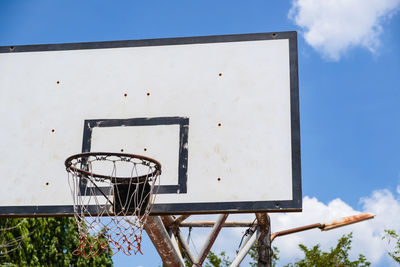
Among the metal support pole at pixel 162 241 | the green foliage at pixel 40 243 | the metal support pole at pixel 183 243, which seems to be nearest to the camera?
the metal support pole at pixel 162 241

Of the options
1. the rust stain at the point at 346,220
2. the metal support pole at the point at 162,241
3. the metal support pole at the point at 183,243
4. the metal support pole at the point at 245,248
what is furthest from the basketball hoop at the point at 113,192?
the rust stain at the point at 346,220

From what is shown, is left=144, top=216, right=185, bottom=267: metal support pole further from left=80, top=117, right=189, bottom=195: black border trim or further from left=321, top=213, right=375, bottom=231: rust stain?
left=321, top=213, right=375, bottom=231: rust stain

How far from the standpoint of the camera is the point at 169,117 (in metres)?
5.30

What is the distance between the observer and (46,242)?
49.4 feet

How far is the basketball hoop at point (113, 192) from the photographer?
4773mm

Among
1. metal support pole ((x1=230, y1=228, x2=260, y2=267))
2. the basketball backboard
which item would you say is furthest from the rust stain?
the basketball backboard

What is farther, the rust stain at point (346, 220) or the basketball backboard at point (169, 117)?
the rust stain at point (346, 220)

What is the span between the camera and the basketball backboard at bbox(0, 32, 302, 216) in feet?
16.1

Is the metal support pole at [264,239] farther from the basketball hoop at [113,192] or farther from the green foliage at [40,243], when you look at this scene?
the green foliage at [40,243]

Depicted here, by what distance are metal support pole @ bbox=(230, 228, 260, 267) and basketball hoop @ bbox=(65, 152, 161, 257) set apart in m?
3.45

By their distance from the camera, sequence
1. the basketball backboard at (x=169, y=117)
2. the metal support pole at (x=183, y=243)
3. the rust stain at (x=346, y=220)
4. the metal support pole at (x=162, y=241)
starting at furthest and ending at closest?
the rust stain at (x=346, y=220), the metal support pole at (x=183, y=243), the metal support pole at (x=162, y=241), the basketball backboard at (x=169, y=117)

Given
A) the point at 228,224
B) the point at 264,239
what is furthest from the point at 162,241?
the point at 228,224

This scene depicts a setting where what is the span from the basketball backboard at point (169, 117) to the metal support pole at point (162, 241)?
0.76 m

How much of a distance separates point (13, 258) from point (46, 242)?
139 cm
